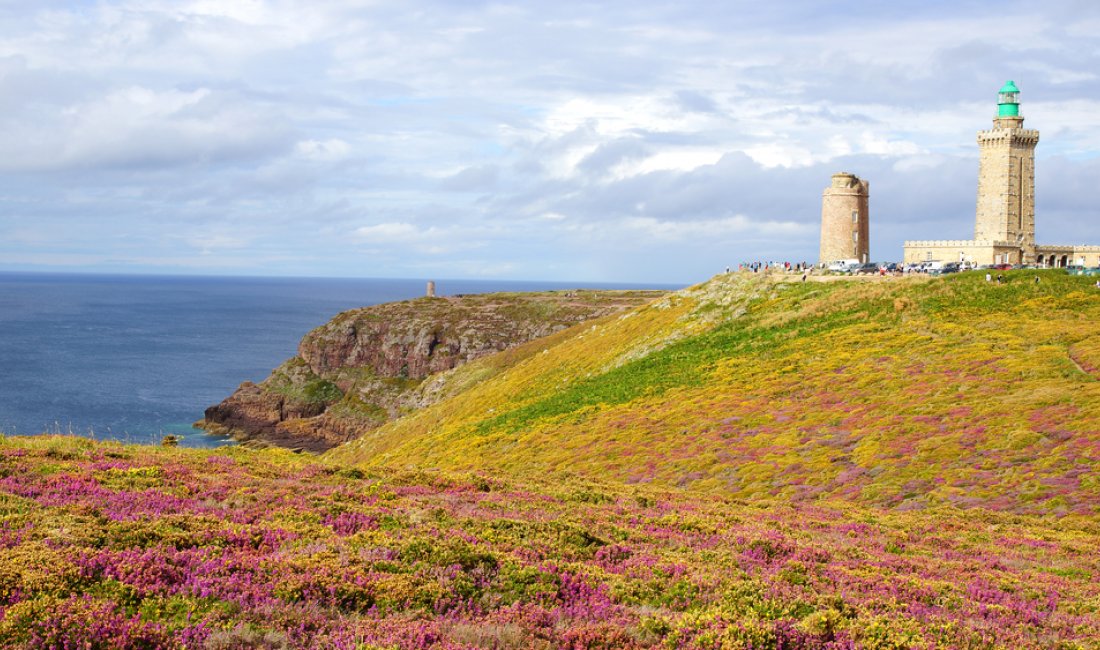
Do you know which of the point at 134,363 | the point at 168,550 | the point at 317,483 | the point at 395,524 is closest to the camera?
the point at 168,550

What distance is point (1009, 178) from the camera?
94.8 metres

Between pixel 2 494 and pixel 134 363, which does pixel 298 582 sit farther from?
pixel 134 363

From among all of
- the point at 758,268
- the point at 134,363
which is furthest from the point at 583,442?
the point at 134,363

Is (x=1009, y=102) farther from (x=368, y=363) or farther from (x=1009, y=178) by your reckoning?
(x=368, y=363)

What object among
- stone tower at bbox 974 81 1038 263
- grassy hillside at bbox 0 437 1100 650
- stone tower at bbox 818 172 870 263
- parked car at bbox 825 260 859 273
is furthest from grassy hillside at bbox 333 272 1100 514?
stone tower at bbox 974 81 1038 263

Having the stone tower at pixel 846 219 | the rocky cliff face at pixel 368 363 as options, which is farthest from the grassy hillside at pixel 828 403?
the rocky cliff face at pixel 368 363

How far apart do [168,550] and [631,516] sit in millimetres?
11924

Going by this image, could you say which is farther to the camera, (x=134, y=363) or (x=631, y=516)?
(x=134, y=363)

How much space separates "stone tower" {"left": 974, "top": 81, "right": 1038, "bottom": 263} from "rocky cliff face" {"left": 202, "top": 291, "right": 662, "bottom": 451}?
74.2 meters

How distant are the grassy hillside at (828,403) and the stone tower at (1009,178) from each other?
42.2 metres

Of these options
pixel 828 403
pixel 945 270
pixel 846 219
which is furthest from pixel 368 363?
pixel 828 403

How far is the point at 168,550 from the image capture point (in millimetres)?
13086

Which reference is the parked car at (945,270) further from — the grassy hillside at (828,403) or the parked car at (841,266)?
the parked car at (841,266)

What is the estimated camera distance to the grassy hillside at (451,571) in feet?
35.9
